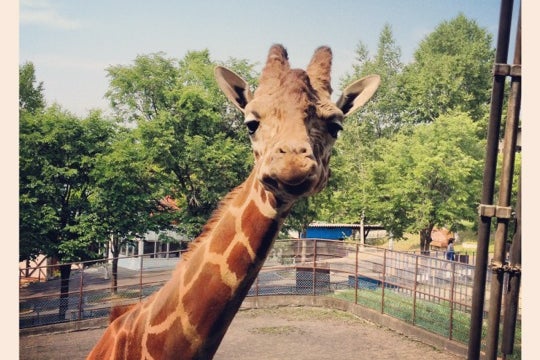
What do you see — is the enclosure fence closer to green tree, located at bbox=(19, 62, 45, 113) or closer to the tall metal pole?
green tree, located at bbox=(19, 62, 45, 113)

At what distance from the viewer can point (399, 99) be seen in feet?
35.8

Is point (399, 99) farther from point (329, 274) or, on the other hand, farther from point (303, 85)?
point (303, 85)

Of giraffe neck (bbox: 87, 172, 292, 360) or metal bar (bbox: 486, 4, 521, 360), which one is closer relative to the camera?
giraffe neck (bbox: 87, 172, 292, 360)

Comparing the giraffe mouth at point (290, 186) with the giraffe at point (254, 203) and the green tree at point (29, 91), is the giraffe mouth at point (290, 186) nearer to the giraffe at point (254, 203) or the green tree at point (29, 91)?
the giraffe at point (254, 203)

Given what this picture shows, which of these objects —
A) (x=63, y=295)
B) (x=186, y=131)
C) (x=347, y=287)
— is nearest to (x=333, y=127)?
(x=63, y=295)

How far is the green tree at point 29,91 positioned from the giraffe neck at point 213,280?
4621 mm

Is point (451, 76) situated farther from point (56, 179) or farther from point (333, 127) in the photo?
point (333, 127)

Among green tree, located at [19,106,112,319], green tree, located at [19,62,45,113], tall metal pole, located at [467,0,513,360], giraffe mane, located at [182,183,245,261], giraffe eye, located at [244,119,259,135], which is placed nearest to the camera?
giraffe eye, located at [244,119,259,135]

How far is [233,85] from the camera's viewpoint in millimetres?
1896

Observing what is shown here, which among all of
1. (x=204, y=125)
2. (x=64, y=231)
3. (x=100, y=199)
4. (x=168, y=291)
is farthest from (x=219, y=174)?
(x=168, y=291)

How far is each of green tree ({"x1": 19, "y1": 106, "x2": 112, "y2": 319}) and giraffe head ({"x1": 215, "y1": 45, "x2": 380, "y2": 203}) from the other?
604 centimetres

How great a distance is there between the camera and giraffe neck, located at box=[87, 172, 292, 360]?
159 centimetres

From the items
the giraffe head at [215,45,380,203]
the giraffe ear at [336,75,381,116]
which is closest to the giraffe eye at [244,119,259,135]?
the giraffe head at [215,45,380,203]

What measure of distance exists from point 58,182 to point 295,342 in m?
4.43
